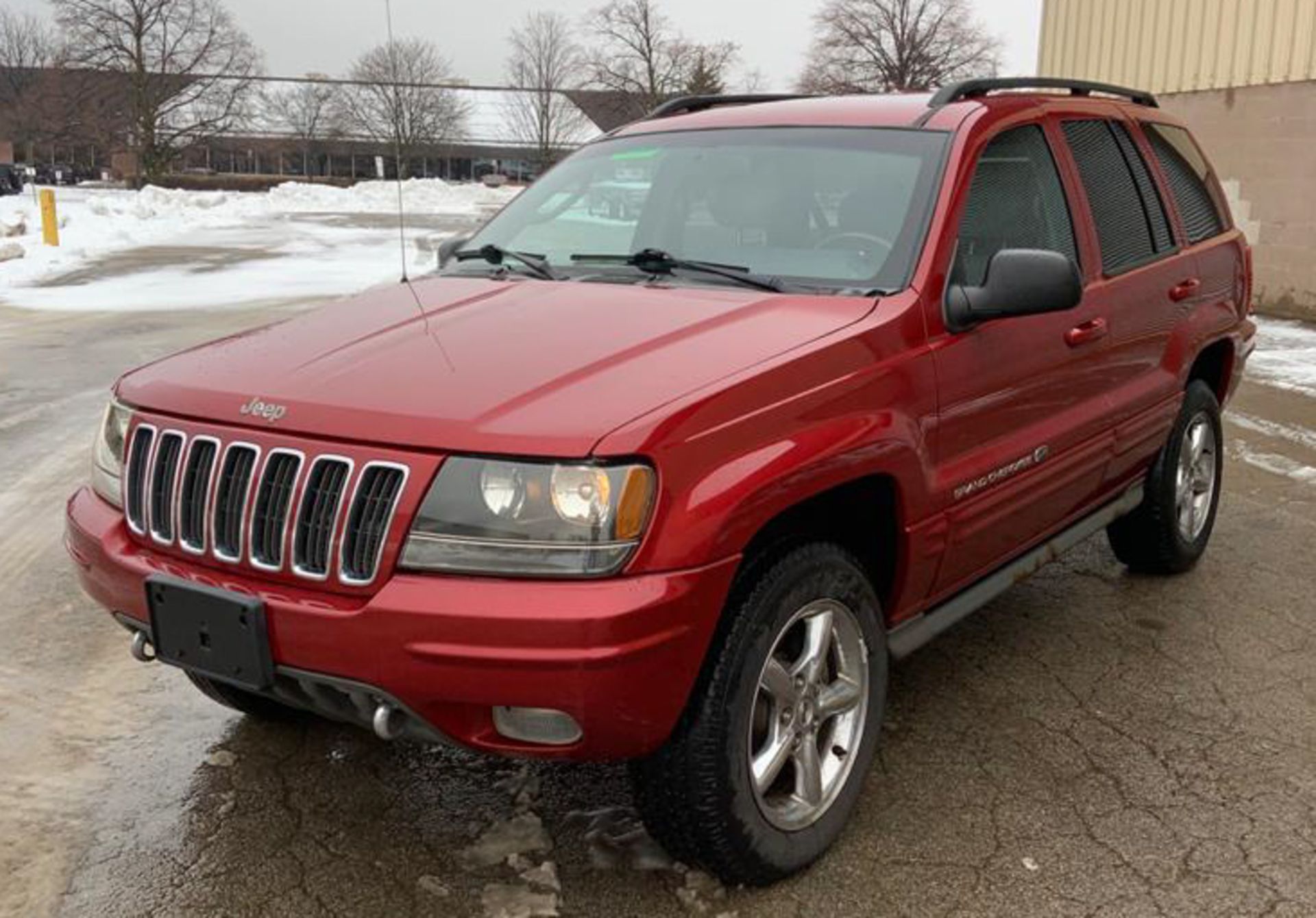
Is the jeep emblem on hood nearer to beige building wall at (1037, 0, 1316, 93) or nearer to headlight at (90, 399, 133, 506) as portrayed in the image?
headlight at (90, 399, 133, 506)

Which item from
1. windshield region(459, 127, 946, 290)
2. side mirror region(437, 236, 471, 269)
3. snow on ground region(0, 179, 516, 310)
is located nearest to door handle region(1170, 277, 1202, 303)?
windshield region(459, 127, 946, 290)

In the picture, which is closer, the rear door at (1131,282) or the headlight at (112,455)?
the headlight at (112,455)

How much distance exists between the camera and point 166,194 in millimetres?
39375

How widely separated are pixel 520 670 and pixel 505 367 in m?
0.72

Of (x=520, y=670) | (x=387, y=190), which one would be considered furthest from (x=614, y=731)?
(x=387, y=190)

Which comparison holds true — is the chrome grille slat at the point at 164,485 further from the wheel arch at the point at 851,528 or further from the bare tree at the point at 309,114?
the bare tree at the point at 309,114

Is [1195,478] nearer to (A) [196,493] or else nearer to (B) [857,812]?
(B) [857,812]

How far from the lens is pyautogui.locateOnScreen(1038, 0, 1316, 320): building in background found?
41.4 ft

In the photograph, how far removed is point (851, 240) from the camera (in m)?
3.41

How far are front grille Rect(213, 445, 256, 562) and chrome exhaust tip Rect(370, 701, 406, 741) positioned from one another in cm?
45

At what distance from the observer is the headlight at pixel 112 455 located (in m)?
2.94

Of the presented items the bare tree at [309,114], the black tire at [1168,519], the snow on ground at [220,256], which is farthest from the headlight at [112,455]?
the bare tree at [309,114]

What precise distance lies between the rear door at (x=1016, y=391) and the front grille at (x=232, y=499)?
1.69 m

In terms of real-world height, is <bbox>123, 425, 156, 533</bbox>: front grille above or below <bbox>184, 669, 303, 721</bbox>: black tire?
above
